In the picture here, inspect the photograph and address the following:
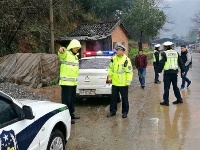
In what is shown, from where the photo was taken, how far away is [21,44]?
1919cm

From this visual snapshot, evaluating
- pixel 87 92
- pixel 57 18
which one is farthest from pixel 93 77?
pixel 57 18

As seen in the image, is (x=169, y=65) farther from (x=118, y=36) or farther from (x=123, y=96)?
(x=118, y=36)

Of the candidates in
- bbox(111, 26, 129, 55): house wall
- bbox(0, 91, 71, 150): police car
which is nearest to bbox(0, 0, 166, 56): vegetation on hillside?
bbox(111, 26, 129, 55): house wall

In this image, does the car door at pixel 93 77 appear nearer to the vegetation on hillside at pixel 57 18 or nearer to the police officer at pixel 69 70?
the police officer at pixel 69 70

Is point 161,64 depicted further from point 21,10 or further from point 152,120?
point 21,10

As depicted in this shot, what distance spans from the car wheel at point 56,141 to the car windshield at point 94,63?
504 centimetres

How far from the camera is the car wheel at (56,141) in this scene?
4.36 metres

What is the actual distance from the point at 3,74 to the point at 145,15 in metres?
31.7

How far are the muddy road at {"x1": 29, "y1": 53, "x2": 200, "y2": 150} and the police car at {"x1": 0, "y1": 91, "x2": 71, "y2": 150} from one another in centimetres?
123

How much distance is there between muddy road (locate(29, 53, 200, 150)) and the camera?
229 inches

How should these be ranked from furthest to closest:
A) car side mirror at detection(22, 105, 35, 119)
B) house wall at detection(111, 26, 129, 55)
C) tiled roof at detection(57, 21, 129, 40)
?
house wall at detection(111, 26, 129, 55) < tiled roof at detection(57, 21, 129, 40) < car side mirror at detection(22, 105, 35, 119)

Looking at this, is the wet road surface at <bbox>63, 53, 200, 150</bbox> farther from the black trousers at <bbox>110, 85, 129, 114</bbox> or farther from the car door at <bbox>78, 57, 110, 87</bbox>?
the car door at <bbox>78, 57, 110, 87</bbox>

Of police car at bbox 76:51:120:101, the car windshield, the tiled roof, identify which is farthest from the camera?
the tiled roof

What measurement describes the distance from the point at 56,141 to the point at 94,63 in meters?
5.54
